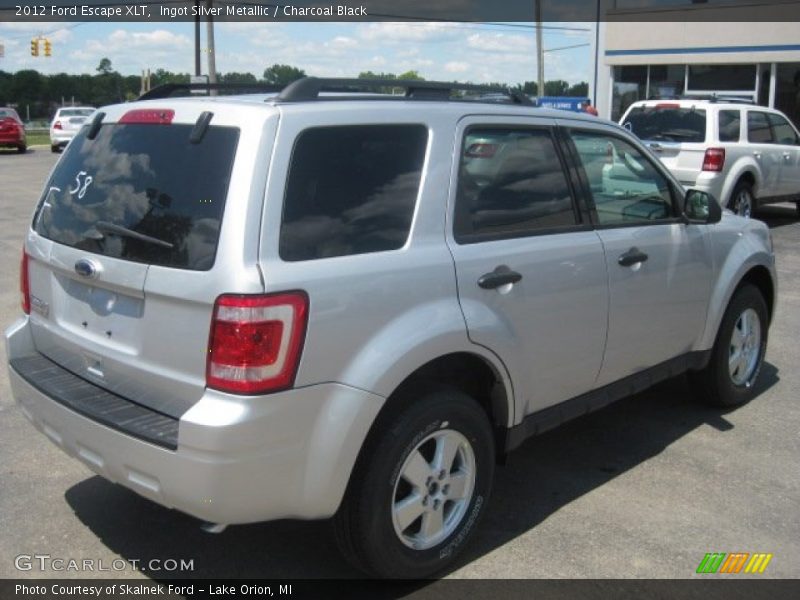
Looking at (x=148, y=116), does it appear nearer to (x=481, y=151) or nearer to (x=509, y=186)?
(x=481, y=151)

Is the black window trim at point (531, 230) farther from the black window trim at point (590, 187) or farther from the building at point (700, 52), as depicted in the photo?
the building at point (700, 52)

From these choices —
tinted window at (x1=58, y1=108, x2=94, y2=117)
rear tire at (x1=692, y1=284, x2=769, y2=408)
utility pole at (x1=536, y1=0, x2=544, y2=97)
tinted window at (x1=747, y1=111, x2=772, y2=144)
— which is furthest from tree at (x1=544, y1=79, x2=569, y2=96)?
rear tire at (x1=692, y1=284, x2=769, y2=408)

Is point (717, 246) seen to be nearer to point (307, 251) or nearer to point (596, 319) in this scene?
point (596, 319)

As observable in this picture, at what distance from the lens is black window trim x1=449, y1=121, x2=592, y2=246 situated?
342 cm

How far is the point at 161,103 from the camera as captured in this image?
3.34 meters

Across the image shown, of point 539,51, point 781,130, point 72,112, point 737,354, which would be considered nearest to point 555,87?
point 539,51

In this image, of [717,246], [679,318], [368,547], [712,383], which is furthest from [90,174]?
[712,383]

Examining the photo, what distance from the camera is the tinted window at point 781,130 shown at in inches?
519

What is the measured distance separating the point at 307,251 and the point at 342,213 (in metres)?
0.23

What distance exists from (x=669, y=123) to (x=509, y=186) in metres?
9.47

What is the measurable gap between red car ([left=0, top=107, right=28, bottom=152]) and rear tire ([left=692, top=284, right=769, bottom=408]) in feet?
100

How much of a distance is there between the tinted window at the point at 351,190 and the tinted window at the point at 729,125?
9.86 metres

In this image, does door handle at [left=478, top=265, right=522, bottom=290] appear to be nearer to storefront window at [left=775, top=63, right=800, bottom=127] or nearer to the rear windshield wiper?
the rear windshield wiper

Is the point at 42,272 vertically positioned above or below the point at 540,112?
below
